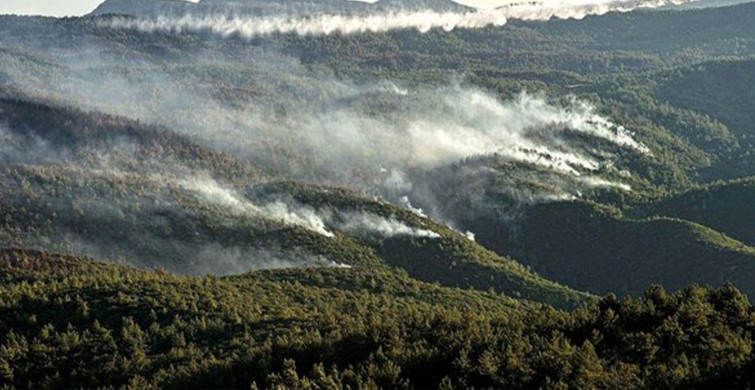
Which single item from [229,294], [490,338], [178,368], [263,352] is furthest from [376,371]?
[229,294]

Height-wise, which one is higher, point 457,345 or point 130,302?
point 457,345

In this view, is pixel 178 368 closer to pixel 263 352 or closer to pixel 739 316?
pixel 263 352

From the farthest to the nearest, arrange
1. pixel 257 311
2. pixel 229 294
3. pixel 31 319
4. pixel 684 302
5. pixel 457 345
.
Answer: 1. pixel 229 294
2. pixel 257 311
3. pixel 31 319
4. pixel 684 302
5. pixel 457 345

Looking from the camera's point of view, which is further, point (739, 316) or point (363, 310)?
point (363, 310)

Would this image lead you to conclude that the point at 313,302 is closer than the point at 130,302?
No

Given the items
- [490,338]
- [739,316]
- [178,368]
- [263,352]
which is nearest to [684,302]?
[739,316]

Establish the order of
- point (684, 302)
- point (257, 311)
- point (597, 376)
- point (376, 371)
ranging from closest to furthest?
point (597, 376) → point (376, 371) → point (684, 302) → point (257, 311)

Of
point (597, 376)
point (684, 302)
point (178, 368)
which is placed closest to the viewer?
point (597, 376)

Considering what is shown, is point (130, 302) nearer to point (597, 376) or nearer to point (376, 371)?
point (376, 371)

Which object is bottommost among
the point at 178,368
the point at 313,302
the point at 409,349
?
the point at 313,302
